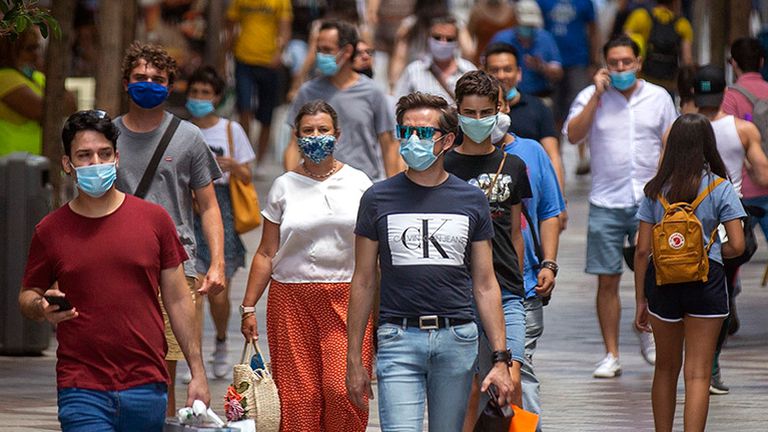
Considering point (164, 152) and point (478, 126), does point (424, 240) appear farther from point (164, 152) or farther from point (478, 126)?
point (164, 152)

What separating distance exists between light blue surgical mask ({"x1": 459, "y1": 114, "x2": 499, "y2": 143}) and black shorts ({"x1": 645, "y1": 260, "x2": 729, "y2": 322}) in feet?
4.17

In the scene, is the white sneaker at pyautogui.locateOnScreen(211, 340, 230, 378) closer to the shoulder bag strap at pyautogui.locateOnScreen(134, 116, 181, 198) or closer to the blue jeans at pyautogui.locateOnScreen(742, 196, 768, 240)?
the shoulder bag strap at pyautogui.locateOnScreen(134, 116, 181, 198)

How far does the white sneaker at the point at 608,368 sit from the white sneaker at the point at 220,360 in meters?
2.20

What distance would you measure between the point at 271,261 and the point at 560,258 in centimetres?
838

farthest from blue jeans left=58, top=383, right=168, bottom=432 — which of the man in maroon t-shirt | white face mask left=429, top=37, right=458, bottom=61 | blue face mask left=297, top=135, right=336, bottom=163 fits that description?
white face mask left=429, top=37, right=458, bottom=61

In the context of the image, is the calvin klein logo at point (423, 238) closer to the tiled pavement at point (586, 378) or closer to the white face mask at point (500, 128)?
the white face mask at point (500, 128)

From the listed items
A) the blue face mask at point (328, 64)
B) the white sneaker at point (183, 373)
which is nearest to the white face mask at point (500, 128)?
the blue face mask at point (328, 64)

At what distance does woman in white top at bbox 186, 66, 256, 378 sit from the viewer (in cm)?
1172

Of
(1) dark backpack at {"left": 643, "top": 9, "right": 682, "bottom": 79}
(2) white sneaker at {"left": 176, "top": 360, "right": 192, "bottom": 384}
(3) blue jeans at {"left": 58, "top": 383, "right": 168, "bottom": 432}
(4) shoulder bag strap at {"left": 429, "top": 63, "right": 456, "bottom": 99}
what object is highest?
(4) shoulder bag strap at {"left": 429, "top": 63, "right": 456, "bottom": 99}

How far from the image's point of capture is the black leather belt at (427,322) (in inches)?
279

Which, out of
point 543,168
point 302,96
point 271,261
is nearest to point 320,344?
point 271,261

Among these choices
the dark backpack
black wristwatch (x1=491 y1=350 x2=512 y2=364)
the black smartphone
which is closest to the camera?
the black smartphone

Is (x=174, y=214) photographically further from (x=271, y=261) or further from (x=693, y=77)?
(x=693, y=77)

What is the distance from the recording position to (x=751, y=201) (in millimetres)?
12148
